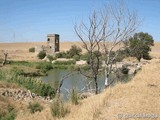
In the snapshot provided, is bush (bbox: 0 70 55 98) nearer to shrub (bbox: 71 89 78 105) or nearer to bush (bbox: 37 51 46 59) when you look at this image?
shrub (bbox: 71 89 78 105)

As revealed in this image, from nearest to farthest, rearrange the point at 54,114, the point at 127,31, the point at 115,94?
the point at 115,94 < the point at 54,114 < the point at 127,31

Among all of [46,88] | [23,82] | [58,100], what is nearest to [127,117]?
[58,100]

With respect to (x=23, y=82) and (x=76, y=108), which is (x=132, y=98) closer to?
(x=76, y=108)

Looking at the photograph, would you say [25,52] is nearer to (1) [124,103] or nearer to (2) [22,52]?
(2) [22,52]

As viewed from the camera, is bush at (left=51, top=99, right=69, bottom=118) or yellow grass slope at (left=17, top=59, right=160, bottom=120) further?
bush at (left=51, top=99, right=69, bottom=118)

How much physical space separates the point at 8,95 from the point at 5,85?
3694 millimetres

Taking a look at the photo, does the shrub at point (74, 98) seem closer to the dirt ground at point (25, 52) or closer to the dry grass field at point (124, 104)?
the dry grass field at point (124, 104)

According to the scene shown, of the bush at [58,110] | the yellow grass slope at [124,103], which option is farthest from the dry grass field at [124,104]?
the bush at [58,110]

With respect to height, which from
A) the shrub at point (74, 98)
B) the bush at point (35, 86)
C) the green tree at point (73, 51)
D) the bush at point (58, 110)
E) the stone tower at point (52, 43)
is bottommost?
the bush at point (35, 86)

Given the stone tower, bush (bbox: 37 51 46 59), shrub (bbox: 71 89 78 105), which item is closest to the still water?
shrub (bbox: 71 89 78 105)

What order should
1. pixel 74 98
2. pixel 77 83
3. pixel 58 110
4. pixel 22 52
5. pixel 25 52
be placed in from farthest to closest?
pixel 22 52
pixel 25 52
pixel 77 83
pixel 74 98
pixel 58 110

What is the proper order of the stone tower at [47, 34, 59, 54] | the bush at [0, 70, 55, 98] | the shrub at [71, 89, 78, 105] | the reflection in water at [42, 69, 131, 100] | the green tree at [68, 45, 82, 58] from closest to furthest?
1. the shrub at [71, 89, 78, 105]
2. the reflection in water at [42, 69, 131, 100]
3. the bush at [0, 70, 55, 98]
4. the green tree at [68, 45, 82, 58]
5. the stone tower at [47, 34, 59, 54]

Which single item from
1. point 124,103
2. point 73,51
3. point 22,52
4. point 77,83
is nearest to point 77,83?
point 77,83

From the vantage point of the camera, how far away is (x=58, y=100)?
1163 centimetres
